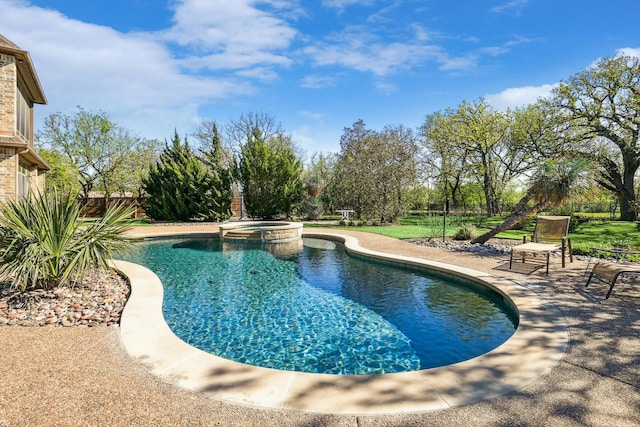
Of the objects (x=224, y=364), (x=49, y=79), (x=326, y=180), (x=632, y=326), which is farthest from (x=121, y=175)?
(x=632, y=326)

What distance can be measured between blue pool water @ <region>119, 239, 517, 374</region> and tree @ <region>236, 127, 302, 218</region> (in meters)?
13.5

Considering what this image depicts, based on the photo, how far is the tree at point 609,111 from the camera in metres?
17.2

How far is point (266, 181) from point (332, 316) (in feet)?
59.2

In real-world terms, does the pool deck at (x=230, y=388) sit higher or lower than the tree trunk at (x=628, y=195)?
lower

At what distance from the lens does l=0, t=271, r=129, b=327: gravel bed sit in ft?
14.9

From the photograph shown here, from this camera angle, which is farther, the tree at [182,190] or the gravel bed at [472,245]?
the tree at [182,190]

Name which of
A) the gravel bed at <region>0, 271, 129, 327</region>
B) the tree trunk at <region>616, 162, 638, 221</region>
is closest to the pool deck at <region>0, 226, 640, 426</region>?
the gravel bed at <region>0, 271, 129, 327</region>

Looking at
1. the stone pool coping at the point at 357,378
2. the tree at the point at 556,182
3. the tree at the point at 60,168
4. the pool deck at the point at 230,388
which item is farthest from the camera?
the tree at the point at 60,168

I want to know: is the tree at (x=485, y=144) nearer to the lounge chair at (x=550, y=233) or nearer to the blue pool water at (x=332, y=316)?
the lounge chair at (x=550, y=233)

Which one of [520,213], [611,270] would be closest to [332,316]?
[611,270]

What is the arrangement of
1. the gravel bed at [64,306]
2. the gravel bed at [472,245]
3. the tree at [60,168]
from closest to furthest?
1. the gravel bed at [64,306]
2. the gravel bed at [472,245]
3. the tree at [60,168]

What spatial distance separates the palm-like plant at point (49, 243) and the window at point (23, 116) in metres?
10.1

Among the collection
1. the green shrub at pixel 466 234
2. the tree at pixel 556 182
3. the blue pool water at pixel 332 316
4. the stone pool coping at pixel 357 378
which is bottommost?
the blue pool water at pixel 332 316

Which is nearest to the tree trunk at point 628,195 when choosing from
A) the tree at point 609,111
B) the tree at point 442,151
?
the tree at point 609,111
